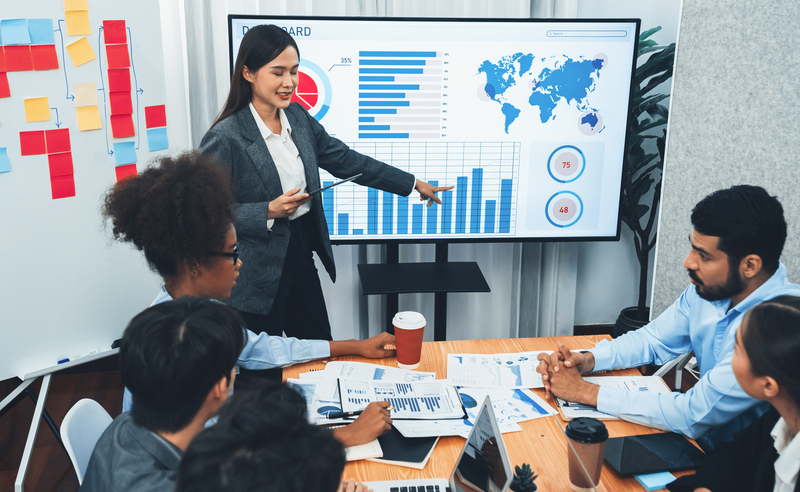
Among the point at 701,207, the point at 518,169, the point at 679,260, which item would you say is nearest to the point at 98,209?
the point at 518,169

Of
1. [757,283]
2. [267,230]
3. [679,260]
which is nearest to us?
[757,283]

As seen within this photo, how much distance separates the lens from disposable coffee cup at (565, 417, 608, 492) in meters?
0.96

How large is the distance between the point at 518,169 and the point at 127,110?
5.12 feet

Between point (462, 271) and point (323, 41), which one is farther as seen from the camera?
point (462, 271)

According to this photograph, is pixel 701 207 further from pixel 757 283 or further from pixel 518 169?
pixel 518 169

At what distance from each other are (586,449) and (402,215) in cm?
169

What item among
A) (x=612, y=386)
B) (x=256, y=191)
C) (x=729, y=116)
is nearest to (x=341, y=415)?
(x=612, y=386)

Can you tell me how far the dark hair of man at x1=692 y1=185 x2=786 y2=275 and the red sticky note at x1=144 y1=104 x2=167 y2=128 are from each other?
185 centimetres

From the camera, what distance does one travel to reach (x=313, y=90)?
93.7 inches

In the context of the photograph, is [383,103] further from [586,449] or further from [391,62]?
[586,449]

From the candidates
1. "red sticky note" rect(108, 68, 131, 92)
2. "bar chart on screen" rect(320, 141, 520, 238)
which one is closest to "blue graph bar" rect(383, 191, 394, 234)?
"bar chart on screen" rect(320, 141, 520, 238)

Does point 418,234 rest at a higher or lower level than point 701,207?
lower

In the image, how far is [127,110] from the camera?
2.06 metres

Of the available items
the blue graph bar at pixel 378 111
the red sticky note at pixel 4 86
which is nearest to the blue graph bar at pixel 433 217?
the blue graph bar at pixel 378 111
